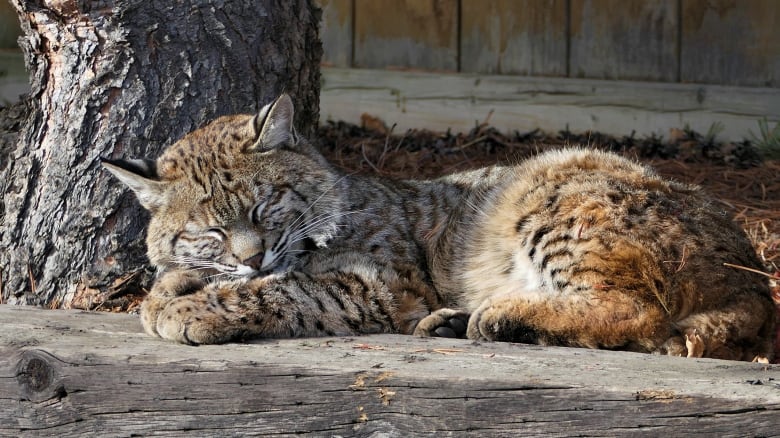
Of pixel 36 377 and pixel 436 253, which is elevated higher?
pixel 436 253

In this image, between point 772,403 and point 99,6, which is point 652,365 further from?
point 99,6

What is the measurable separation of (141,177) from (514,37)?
413cm

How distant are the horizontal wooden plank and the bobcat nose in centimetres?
369

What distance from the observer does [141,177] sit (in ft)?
13.6

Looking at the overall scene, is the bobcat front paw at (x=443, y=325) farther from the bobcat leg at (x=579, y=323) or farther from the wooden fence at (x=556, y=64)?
the wooden fence at (x=556, y=64)

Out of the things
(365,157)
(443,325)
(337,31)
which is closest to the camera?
(443,325)

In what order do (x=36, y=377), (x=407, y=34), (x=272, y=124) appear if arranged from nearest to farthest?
(x=36, y=377) → (x=272, y=124) → (x=407, y=34)

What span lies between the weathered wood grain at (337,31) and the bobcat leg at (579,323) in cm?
451

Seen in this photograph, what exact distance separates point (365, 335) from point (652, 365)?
1.13m

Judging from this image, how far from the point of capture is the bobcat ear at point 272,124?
4180 millimetres

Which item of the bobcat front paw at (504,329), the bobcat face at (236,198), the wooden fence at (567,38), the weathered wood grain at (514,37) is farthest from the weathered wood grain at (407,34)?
the bobcat front paw at (504,329)

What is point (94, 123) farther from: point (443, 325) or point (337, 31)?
point (337, 31)

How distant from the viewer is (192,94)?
15.4 feet

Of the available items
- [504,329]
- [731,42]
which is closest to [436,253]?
[504,329]
